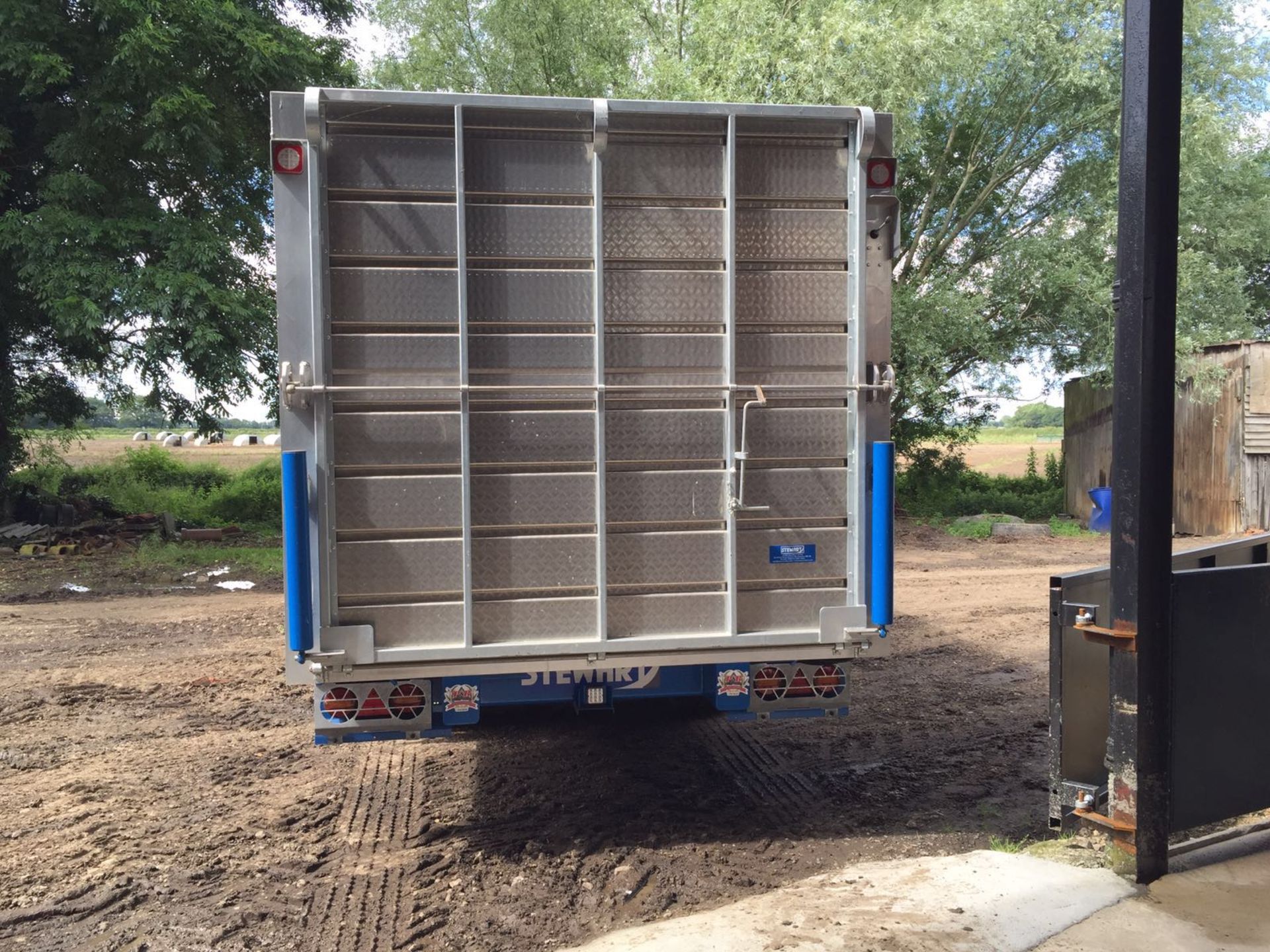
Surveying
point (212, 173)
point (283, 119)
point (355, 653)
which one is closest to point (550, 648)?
point (355, 653)

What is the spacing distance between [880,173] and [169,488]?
2140 centimetres

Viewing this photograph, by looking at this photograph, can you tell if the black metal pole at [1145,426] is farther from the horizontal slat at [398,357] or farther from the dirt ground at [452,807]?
the horizontal slat at [398,357]

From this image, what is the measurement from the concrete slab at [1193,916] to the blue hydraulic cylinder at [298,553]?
10.3ft

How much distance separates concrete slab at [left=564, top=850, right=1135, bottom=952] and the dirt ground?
1.22ft

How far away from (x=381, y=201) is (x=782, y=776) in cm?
398

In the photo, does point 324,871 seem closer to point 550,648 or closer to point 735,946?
point 550,648

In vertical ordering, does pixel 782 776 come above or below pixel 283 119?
below

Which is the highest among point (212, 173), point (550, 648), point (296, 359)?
point (212, 173)

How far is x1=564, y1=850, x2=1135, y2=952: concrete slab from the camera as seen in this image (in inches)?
137

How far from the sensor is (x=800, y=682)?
4.70 metres

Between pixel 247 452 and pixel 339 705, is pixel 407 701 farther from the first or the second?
pixel 247 452

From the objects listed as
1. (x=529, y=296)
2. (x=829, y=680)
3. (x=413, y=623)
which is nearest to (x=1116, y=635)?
(x=829, y=680)

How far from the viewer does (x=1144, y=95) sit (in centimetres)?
381

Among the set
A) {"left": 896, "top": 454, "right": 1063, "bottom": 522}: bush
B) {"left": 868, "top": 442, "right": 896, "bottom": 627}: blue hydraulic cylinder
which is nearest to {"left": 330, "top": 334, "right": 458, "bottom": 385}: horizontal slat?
{"left": 868, "top": 442, "right": 896, "bottom": 627}: blue hydraulic cylinder
